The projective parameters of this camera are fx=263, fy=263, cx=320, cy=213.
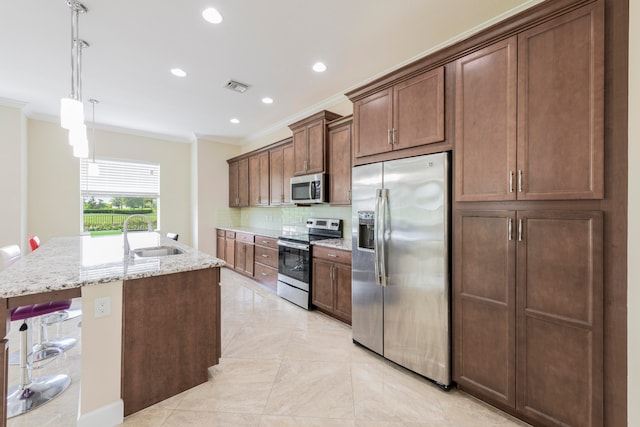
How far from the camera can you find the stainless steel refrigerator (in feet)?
6.40

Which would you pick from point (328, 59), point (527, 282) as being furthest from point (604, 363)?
point (328, 59)

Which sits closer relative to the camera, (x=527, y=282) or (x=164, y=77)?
(x=527, y=282)

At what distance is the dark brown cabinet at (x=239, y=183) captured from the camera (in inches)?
224

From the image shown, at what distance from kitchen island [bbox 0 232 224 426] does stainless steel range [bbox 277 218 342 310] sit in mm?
1540

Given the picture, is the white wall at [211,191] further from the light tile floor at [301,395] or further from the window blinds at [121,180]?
the light tile floor at [301,395]

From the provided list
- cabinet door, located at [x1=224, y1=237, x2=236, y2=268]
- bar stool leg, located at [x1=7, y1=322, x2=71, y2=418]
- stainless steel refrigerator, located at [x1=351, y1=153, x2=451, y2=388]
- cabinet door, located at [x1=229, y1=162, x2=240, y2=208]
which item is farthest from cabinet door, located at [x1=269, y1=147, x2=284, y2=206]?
bar stool leg, located at [x1=7, y1=322, x2=71, y2=418]

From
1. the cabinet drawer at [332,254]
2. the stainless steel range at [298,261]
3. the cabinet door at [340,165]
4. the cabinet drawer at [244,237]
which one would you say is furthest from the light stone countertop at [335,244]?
the cabinet drawer at [244,237]

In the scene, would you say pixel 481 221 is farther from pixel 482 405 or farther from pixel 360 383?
pixel 360 383

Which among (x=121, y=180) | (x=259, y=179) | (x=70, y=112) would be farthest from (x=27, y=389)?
(x=121, y=180)

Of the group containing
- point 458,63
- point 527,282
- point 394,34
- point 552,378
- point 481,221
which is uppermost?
point 394,34

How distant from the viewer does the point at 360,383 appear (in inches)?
81.0

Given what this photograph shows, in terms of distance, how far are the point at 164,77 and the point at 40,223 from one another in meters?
3.66

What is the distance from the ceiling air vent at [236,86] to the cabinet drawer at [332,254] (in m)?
2.30

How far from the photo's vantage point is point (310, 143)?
385 cm
